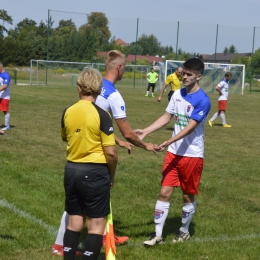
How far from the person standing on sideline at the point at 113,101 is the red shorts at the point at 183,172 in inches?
21.8

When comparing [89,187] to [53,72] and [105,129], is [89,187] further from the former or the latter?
[53,72]

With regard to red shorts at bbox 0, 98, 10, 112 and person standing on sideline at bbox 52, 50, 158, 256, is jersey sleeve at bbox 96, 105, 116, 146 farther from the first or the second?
red shorts at bbox 0, 98, 10, 112

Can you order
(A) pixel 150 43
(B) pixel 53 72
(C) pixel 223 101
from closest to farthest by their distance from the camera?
(C) pixel 223 101 → (B) pixel 53 72 → (A) pixel 150 43

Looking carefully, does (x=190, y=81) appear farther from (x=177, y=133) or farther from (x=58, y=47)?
(x=58, y=47)

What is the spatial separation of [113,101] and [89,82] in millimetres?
823

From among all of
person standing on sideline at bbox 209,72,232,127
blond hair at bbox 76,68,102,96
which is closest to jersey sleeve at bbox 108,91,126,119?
blond hair at bbox 76,68,102,96

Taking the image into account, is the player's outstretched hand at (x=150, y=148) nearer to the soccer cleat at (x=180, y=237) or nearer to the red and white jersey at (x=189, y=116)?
the red and white jersey at (x=189, y=116)

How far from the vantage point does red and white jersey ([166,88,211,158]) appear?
5.75 metres

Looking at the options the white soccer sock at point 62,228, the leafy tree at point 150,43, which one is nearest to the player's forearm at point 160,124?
the white soccer sock at point 62,228

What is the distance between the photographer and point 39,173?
351 inches

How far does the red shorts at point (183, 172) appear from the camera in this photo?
→ 19.0 feet

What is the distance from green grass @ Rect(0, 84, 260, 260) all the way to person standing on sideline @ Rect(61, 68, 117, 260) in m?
1.01

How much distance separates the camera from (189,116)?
580 cm

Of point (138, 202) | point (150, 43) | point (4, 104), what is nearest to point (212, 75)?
point (4, 104)
